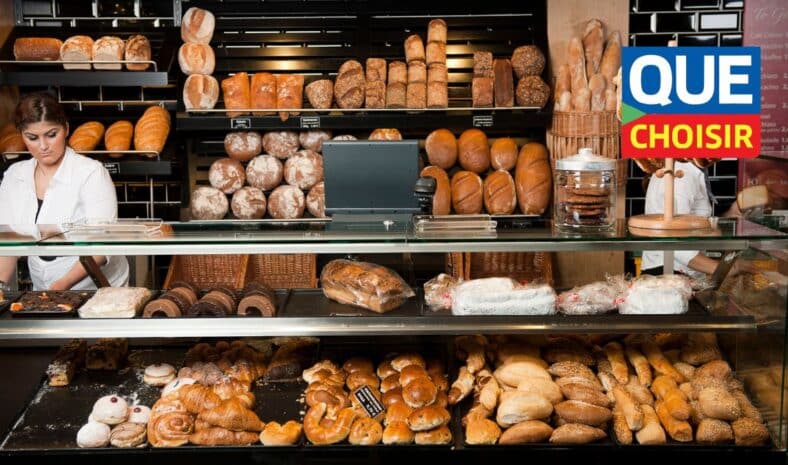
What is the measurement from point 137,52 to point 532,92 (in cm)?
210

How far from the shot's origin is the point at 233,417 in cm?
228

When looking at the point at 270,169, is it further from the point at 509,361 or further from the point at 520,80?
the point at 509,361

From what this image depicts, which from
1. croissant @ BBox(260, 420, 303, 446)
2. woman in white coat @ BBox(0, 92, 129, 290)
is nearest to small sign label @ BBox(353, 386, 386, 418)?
croissant @ BBox(260, 420, 303, 446)

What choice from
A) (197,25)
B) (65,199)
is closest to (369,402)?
(65,199)

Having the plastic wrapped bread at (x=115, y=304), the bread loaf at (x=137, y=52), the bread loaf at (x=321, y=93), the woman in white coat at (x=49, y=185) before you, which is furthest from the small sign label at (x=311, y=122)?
the plastic wrapped bread at (x=115, y=304)

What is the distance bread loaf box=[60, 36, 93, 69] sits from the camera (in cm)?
439

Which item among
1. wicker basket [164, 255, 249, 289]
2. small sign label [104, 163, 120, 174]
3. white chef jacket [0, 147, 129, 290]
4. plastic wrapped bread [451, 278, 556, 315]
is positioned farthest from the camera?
small sign label [104, 163, 120, 174]

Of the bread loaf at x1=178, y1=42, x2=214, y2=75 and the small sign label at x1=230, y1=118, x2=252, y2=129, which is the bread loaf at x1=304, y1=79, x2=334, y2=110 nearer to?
the small sign label at x1=230, y1=118, x2=252, y2=129

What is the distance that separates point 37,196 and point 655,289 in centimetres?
261

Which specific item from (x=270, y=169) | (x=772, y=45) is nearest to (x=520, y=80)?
(x=270, y=169)

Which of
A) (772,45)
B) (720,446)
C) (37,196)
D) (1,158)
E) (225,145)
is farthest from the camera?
(772,45)

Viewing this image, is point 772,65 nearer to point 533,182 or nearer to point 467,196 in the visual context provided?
point 533,182

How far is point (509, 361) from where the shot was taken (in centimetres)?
248

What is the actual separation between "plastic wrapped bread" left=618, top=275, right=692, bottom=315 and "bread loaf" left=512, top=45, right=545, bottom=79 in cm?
233
